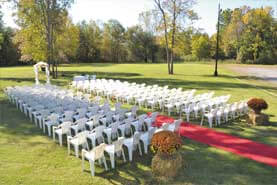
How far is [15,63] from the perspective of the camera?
61562 mm

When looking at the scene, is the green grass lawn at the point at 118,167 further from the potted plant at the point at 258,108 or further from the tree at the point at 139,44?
the tree at the point at 139,44

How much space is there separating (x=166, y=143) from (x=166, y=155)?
46 centimetres

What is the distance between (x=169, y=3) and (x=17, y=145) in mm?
29985

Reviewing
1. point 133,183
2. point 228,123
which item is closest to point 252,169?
point 133,183

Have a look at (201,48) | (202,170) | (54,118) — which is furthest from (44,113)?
(201,48)

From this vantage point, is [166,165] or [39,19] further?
[39,19]

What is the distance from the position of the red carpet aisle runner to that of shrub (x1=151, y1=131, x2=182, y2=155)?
301cm

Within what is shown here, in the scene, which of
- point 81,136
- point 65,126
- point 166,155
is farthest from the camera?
point 65,126

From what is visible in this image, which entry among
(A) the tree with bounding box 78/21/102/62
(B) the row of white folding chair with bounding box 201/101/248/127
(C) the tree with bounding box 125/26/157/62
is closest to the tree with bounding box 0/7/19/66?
(A) the tree with bounding box 78/21/102/62

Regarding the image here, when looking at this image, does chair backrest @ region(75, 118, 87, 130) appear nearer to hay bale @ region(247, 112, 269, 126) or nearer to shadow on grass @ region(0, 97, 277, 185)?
shadow on grass @ region(0, 97, 277, 185)

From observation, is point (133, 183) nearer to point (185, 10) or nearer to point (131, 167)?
point (131, 167)

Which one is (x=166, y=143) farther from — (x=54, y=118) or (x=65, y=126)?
(x=54, y=118)

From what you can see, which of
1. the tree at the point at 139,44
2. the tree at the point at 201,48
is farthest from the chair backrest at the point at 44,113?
the tree at the point at 201,48

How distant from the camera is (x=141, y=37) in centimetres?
7544
